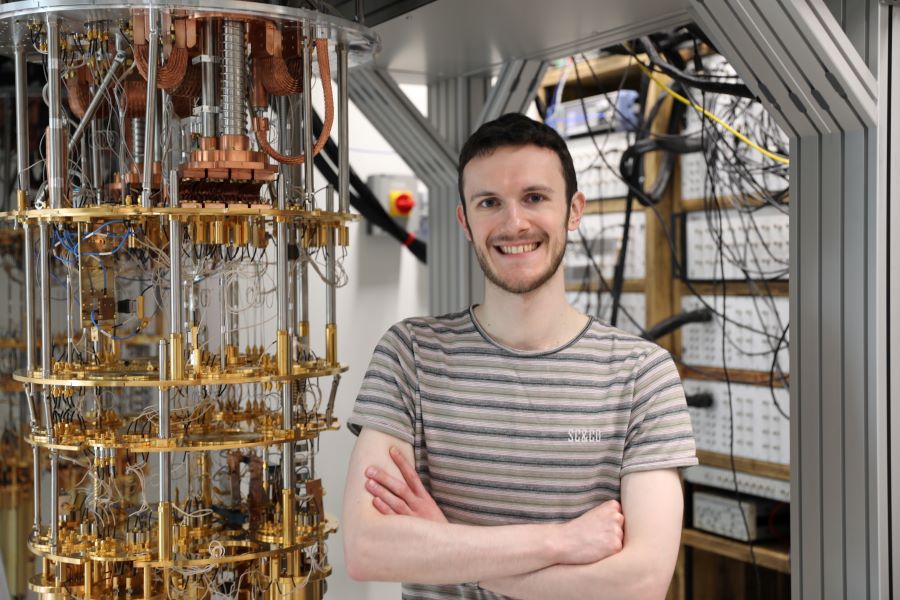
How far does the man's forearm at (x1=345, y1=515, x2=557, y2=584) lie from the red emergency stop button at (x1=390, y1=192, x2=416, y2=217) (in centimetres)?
258

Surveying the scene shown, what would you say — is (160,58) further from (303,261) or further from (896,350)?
(896,350)

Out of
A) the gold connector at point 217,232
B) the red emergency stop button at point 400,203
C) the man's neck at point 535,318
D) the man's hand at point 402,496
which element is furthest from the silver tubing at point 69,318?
the red emergency stop button at point 400,203

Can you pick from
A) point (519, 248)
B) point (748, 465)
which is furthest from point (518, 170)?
point (748, 465)

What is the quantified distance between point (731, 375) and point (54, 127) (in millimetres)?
2653

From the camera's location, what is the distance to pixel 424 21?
2619mm

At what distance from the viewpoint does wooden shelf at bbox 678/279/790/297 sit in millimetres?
3649

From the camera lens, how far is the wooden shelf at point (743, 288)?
3.65m

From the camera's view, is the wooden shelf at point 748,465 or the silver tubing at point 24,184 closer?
the silver tubing at point 24,184

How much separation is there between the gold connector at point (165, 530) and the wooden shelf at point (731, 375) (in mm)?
2322

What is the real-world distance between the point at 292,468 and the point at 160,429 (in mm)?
328

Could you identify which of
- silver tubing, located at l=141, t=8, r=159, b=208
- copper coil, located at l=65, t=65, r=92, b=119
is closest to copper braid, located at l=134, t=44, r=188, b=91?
silver tubing, located at l=141, t=8, r=159, b=208

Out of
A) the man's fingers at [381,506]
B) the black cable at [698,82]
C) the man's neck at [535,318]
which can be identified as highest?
the black cable at [698,82]

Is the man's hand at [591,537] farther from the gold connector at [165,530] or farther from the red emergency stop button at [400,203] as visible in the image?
the red emergency stop button at [400,203]

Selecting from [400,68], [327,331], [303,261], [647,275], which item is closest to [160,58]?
[303,261]
